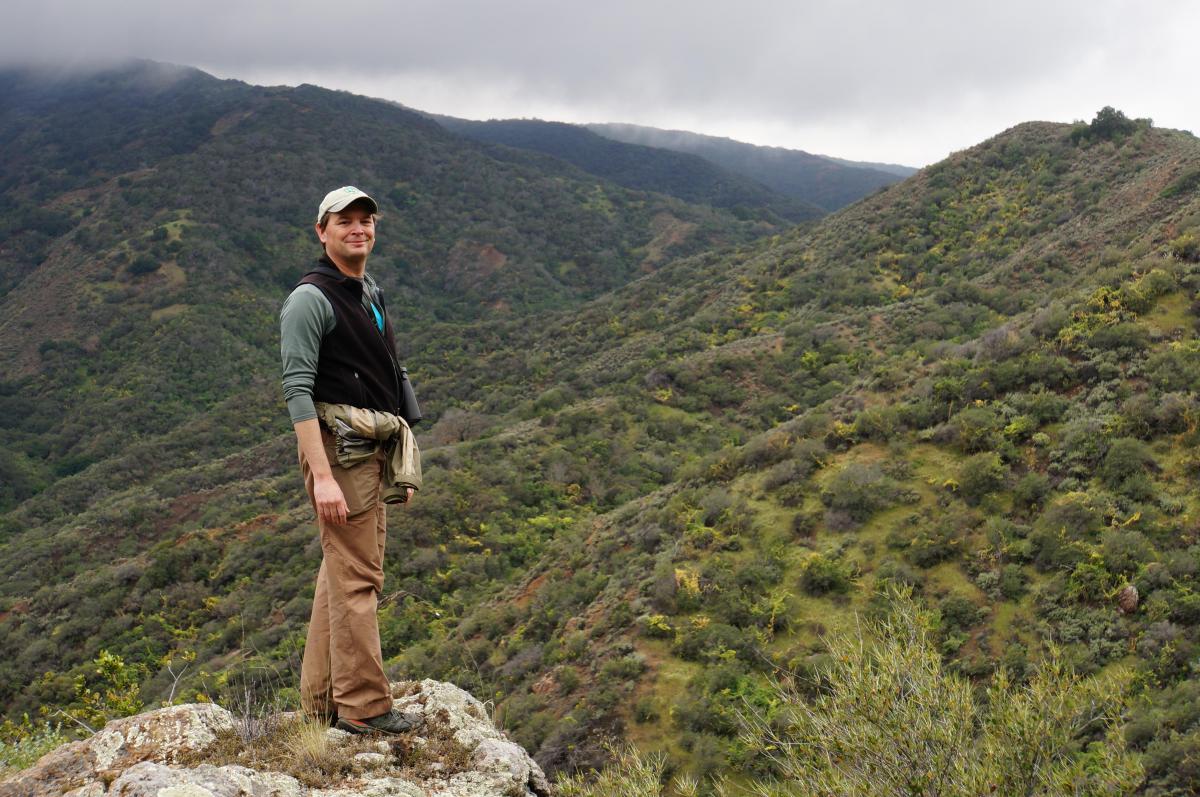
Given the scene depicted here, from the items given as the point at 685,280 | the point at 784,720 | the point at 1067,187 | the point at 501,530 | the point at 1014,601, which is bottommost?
the point at 501,530

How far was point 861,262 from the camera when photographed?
1320 inches

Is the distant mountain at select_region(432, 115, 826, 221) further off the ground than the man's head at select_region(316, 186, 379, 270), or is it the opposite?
the distant mountain at select_region(432, 115, 826, 221)

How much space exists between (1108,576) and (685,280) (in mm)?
39173

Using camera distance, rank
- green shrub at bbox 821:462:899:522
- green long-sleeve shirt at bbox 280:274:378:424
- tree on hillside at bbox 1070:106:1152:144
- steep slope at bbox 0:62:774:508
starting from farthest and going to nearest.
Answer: steep slope at bbox 0:62:774:508
tree on hillside at bbox 1070:106:1152:144
green shrub at bbox 821:462:899:522
green long-sleeve shirt at bbox 280:274:378:424

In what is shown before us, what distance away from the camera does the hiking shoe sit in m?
2.97

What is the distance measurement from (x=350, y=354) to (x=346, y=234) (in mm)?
527

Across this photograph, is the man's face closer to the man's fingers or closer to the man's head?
the man's head

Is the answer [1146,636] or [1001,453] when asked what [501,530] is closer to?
[1001,453]

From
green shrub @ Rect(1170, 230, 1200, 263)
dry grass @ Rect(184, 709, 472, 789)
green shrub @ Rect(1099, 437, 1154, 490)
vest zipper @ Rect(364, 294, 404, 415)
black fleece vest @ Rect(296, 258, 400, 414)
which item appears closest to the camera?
dry grass @ Rect(184, 709, 472, 789)

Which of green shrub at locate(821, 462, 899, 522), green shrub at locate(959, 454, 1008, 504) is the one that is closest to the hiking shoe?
green shrub at locate(821, 462, 899, 522)

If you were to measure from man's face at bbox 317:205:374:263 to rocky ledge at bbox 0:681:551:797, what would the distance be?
1.99 metres

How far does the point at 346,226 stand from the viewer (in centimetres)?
299

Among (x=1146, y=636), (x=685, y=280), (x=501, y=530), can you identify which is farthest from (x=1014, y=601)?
(x=685, y=280)

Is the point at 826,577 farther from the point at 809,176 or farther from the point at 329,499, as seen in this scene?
the point at 809,176
